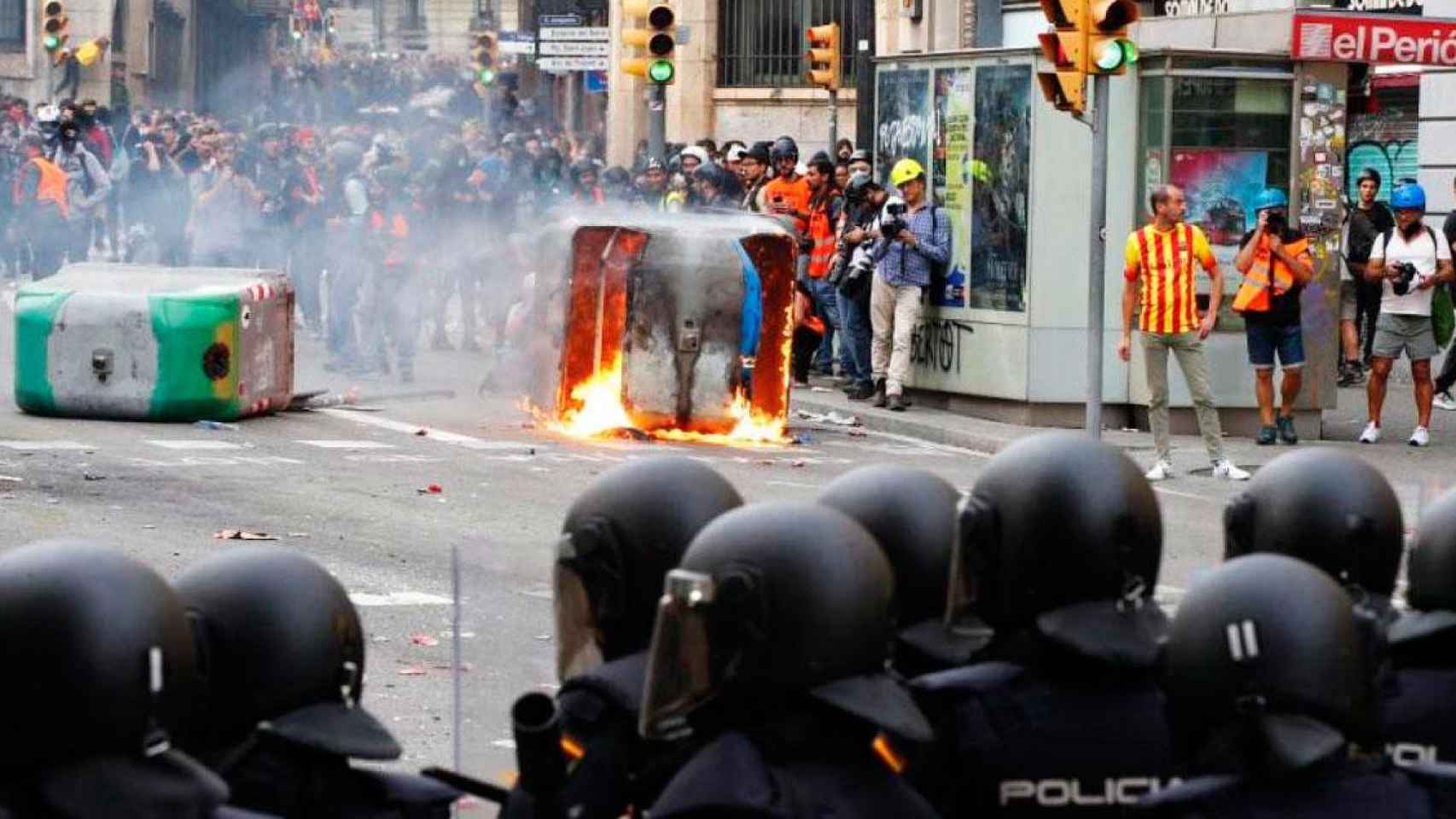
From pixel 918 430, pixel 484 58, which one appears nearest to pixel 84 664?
pixel 918 430

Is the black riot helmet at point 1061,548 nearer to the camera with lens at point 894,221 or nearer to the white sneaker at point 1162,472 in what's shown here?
the white sneaker at point 1162,472

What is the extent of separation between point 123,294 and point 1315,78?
24.9 feet

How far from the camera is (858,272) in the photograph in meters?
20.2

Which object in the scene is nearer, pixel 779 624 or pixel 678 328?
pixel 779 624

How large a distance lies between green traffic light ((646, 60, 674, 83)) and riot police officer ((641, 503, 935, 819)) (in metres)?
21.1

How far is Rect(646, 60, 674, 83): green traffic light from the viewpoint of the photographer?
A: 24.9 metres

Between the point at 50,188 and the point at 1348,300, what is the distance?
14780 mm

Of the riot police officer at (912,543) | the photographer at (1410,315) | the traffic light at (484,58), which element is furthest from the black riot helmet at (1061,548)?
the traffic light at (484,58)

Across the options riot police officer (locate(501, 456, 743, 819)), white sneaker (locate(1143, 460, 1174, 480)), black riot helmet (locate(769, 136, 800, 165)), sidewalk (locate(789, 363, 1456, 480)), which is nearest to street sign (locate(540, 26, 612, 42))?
black riot helmet (locate(769, 136, 800, 165))

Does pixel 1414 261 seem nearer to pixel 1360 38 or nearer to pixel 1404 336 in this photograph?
pixel 1404 336

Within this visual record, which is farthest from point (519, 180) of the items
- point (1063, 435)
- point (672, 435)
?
point (1063, 435)

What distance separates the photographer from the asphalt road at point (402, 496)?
30.3 feet

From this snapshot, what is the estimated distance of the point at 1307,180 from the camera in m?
18.8

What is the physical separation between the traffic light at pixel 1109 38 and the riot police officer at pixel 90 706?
1299 centimetres
